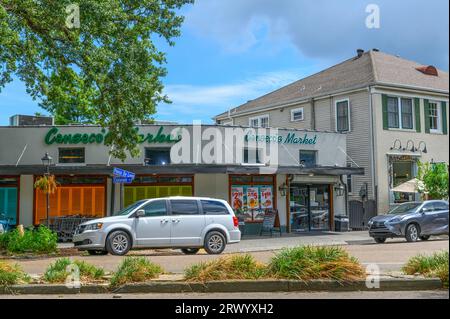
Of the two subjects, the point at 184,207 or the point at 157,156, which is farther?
the point at 157,156

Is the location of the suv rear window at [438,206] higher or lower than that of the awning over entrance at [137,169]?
lower

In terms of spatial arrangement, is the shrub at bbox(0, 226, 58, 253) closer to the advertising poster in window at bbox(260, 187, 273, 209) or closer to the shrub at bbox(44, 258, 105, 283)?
the shrub at bbox(44, 258, 105, 283)

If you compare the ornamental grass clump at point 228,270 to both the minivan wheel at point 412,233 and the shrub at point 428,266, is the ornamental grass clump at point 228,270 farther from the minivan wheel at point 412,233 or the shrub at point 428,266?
the minivan wheel at point 412,233

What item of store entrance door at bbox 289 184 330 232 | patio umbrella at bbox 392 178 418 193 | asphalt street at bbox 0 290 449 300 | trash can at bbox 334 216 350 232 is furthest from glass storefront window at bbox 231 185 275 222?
asphalt street at bbox 0 290 449 300

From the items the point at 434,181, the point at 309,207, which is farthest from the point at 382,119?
the point at 309,207

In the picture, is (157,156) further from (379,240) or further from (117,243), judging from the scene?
(379,240)

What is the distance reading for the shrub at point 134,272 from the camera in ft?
31.5

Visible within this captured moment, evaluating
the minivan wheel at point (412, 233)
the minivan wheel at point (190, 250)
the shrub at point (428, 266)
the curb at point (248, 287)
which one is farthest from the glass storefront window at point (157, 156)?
the shrub at point (428, 266)

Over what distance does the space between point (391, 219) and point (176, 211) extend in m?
8.92

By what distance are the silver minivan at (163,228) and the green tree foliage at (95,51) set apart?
13.8 feet

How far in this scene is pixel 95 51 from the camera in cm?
1892

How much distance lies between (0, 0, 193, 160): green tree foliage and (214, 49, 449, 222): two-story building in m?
11.1

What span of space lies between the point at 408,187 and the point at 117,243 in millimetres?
16489

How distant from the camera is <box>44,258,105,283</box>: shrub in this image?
A: 32.6 ft
